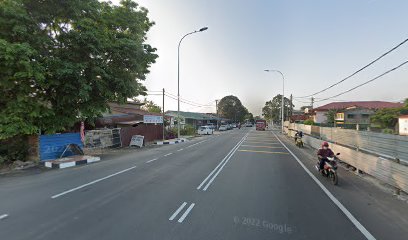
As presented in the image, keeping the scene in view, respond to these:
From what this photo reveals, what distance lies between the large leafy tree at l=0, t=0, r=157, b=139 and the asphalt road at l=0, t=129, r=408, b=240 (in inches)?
170

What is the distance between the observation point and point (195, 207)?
6312 mm

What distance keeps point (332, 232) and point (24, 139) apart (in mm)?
14805

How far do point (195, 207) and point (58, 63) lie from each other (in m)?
10.4

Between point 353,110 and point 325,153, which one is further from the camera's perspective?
point 353,110

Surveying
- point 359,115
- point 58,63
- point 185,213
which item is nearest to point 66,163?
point 58,63

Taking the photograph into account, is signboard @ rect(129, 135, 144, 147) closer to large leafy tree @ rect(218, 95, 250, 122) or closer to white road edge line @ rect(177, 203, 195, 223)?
white road edge line @ rect(177, 203, 195, 223)

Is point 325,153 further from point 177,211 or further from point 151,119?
point 151,119

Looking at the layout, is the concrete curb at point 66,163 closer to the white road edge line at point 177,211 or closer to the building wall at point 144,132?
the white road edge line at point 177,211

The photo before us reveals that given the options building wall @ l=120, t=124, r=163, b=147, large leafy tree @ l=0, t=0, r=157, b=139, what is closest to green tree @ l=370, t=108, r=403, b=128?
building wall @ l=120, t=124, r=163, b=147

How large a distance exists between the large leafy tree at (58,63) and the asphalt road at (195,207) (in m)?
4.33

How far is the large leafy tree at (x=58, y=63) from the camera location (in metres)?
11.5

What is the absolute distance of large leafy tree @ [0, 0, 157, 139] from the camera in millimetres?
11523

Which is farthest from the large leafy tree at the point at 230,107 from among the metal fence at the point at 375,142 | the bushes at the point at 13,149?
the bushes at the point at 13,149

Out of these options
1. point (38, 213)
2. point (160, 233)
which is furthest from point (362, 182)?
point (38, 213)
